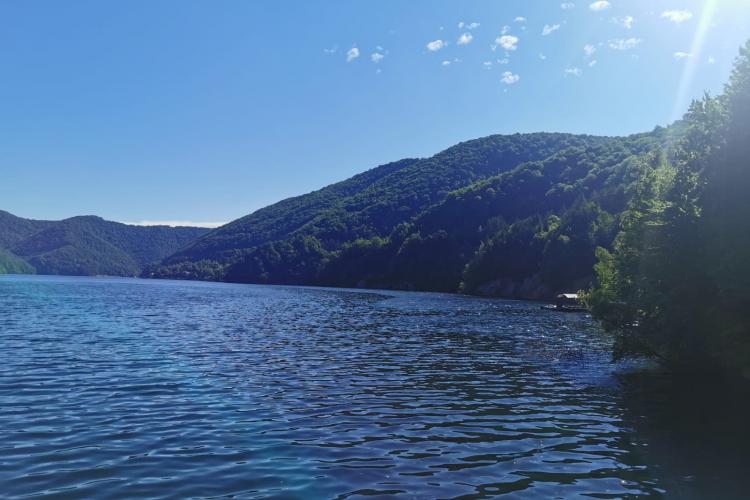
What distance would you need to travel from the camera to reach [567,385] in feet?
94.6

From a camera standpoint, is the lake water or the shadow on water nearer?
the lake water

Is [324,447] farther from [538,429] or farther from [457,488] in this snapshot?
[538,429]

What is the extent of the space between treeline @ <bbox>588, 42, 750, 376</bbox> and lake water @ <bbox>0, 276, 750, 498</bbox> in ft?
11.1

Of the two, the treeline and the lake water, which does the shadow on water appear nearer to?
the lake water

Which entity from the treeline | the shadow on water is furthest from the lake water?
the treeline

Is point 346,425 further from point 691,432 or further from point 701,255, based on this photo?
point 701,255

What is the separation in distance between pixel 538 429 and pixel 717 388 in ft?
54.7

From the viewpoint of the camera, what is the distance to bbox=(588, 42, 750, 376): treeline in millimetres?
28844

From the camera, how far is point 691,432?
20.1m

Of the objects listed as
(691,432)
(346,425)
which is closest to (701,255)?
(691,432)

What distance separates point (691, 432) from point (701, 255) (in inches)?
599

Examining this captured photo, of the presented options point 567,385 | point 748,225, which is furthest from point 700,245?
point 567,385

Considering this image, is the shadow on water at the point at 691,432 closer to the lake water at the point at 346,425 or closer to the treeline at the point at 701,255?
the lake water at the point at 346,425

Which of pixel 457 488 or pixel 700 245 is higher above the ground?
pixel 700 245
